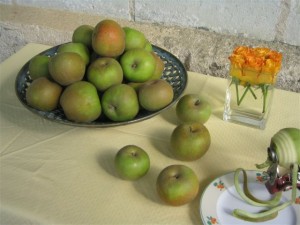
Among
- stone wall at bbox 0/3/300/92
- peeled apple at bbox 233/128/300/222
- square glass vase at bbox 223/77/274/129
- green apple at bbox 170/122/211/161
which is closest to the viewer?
peeled apple at bbox 233/128/300/222

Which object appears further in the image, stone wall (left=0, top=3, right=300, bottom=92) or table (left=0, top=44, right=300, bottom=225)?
stone wall (left=0, top=3, right=300, bottom=92)

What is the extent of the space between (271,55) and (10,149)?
0.56m

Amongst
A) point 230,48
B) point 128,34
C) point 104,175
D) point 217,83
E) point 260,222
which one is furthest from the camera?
point 230,48

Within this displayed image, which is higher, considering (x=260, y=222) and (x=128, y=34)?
(x=128, y=34)

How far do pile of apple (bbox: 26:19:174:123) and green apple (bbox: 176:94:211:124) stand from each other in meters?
0.05

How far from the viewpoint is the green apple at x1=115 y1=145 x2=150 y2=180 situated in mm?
628

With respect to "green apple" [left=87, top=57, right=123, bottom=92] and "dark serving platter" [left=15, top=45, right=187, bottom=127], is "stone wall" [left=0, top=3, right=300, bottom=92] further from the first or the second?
"green apple" [left=87, top=57, right=123, bottom=92]

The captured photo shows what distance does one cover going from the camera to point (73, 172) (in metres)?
0.67

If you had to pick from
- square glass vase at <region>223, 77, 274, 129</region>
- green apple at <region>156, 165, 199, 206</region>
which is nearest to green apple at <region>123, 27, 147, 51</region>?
square glass vase at <region>223, 77, 274, 129</region>

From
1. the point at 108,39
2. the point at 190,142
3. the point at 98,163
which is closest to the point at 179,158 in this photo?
the point at 190,142

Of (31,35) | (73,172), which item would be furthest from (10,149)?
(31,35)

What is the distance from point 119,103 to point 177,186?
0.67 feet

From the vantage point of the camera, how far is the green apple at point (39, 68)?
0.77 metres

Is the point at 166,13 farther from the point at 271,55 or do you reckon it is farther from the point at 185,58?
the point at 271,55
